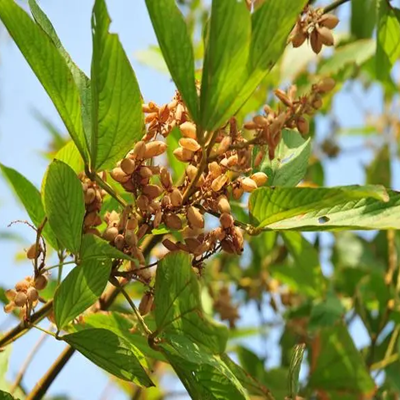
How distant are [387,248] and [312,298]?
0.28 metres

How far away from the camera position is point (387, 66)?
1.00 m

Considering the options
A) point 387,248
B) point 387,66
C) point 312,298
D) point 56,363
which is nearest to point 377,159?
point 387,248

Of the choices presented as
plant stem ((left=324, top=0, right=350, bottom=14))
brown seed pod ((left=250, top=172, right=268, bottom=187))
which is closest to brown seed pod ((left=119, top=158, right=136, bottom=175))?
brown seed pod ((left=250, top=172, right=268, bottom=187))

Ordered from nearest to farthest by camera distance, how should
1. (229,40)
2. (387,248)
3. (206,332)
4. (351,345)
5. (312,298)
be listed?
(229,40), (206,332), (351,345), (312,298), (387,248)

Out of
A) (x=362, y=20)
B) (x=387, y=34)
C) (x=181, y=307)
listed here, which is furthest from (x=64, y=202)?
(x=362, y=20)

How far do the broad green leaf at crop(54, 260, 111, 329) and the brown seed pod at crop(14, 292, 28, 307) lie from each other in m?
0.03

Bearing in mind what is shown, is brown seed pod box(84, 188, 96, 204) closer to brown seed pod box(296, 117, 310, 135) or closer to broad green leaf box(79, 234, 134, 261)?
broad green leaf box(79, 234, 134, 261)

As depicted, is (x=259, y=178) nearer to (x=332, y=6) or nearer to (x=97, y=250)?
(x=97, y=250)

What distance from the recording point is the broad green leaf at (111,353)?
0.65 m

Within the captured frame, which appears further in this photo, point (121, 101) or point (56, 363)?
point (56, 363)

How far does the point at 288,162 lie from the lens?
0.77m

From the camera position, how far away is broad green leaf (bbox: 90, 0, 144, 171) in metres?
0.58

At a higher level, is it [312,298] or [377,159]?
[377,159]

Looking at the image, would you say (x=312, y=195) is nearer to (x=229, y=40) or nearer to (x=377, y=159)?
(x=229, y=40)
